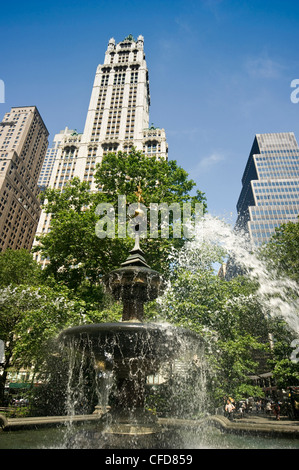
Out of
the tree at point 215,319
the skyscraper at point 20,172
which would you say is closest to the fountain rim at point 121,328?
A: the tree at point 215,319

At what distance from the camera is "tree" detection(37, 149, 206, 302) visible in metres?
14.4

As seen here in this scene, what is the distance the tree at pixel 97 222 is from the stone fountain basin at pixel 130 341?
761 centimetres

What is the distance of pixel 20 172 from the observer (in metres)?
96.2

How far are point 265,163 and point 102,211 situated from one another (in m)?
93.7

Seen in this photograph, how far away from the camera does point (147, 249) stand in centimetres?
1495

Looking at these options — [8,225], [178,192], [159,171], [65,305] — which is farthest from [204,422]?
[8,225]

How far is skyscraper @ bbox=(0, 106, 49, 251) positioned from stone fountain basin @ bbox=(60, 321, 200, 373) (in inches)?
3257

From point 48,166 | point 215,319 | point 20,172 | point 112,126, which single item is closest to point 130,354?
point 215,319

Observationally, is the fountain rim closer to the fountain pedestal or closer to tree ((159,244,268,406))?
the fountain pedestal

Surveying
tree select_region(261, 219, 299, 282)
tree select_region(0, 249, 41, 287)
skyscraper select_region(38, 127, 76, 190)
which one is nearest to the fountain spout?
tree select_region(261, 219, 299, 282)

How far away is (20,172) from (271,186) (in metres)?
82.6

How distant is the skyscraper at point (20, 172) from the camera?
83.6 meters

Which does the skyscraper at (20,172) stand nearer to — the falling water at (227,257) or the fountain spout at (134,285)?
the falling water at (227,257)
